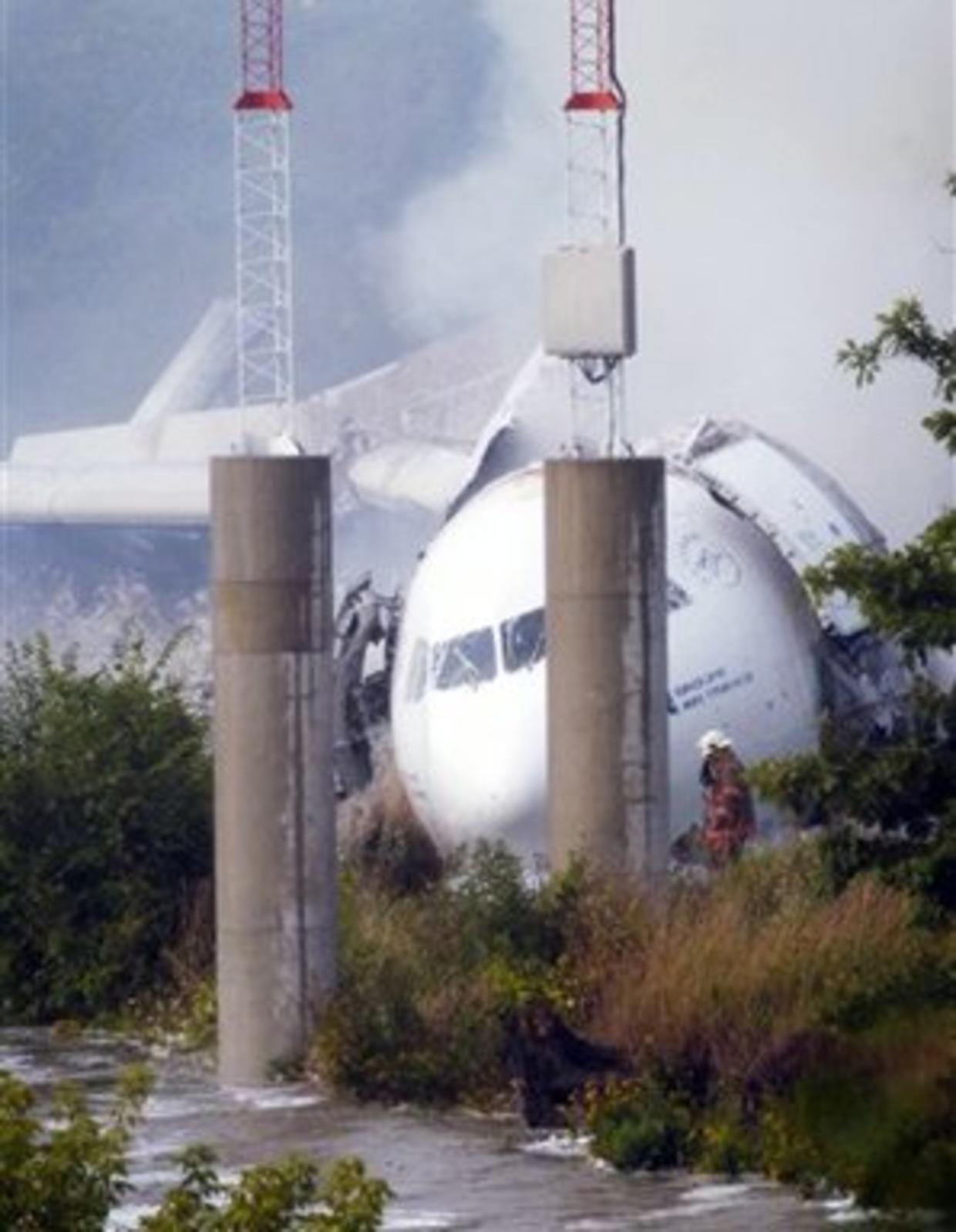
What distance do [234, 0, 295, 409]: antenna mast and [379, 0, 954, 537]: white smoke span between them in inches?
79.8

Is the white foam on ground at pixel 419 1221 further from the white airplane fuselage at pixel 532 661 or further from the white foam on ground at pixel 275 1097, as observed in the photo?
the white airplane fuselage at pixel 532 661

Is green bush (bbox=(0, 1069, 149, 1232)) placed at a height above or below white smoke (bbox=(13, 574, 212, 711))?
below

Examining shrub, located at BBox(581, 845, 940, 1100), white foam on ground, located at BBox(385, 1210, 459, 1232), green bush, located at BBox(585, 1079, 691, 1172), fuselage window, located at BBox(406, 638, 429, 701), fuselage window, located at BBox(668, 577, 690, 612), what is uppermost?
fuselage window, located at BBox(668, 577, 690, 612)

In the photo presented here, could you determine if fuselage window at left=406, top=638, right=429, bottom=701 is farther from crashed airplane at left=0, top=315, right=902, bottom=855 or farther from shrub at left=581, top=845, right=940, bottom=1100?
shrub at left=581, top=845, right=940, bottom=1100

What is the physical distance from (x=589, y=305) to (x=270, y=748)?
4.14 m

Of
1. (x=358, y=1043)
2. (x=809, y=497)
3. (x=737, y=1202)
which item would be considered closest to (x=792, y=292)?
(x=809, y=497)

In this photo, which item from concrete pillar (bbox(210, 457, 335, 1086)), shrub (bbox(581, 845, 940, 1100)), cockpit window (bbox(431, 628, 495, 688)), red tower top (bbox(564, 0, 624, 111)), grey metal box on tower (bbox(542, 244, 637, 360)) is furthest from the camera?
red tower top (bbox(564, 0, 624, 111))

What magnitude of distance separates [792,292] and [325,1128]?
16.5 m

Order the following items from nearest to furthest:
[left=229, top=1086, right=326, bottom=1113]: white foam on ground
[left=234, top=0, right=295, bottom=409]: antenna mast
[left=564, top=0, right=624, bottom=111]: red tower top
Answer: [left=229, top=1086, right=326, bottom=1113]: white foam on ground < [left=234, top=0, right=295, bottom=409]: antenna mast < [left=564, top=0, right=624, bottom=111]: red tower top

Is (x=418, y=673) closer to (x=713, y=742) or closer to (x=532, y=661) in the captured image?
(x=532, y=661)

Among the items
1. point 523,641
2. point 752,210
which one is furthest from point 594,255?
point 752,210

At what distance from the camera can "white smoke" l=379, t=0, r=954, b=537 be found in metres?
32.8

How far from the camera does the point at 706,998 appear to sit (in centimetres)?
1734

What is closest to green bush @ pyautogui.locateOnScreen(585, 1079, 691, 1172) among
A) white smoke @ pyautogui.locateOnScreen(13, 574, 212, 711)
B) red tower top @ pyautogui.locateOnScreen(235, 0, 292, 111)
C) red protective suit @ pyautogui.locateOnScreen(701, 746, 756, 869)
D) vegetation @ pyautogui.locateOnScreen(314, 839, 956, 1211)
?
vegetation @ pyautogui.locateOnScreen(314, 839, 956, 1211)
